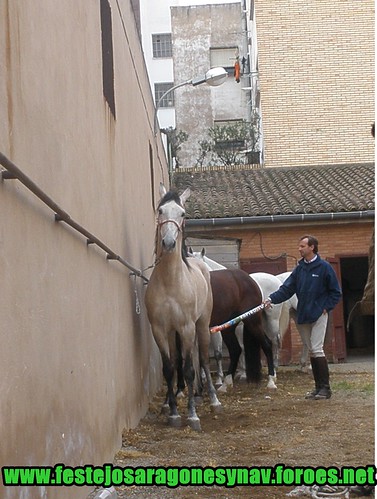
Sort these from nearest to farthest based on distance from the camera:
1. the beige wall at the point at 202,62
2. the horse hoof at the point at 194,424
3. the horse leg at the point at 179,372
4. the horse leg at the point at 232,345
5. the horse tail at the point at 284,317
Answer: the horse hoof at the point at 194,424 < the horse leg at the point at 179,372 < the horse leg at the point at 232,345 < the horse tail at the point at 284,317 < the beige wall at the point at 202,62

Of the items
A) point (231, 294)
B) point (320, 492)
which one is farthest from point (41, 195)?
point (231, 294)

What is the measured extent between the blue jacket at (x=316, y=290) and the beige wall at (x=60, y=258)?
92.9 inches

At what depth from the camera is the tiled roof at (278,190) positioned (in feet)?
53.9

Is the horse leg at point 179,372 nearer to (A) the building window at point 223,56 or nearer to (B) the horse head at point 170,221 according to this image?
(B) the horse head at point 170,221

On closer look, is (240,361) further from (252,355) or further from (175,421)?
(175,421)

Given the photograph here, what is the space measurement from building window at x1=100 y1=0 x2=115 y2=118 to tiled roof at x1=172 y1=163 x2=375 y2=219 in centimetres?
972

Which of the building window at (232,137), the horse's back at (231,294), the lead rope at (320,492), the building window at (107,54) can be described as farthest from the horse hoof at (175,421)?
the building window at (232,137)

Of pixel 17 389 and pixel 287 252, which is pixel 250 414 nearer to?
pixel 17 389

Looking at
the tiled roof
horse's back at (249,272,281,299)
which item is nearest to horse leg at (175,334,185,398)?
horse's back at (249,272,281,299)

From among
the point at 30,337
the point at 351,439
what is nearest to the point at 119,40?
the point at 351,439

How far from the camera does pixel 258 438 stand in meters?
6.17

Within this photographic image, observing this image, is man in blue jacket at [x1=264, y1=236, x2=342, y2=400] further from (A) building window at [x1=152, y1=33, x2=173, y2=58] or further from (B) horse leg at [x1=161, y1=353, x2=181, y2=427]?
(A) building window at [x1=152, y1=33, x2=173, y2=58]

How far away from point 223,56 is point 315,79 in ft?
40.4

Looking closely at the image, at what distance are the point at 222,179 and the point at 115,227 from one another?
14.5 metres
